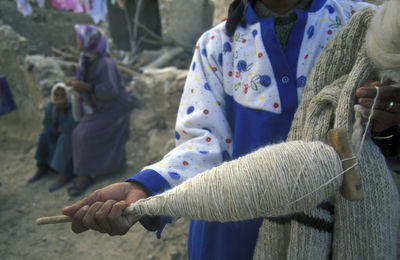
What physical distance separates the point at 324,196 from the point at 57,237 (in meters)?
3.34

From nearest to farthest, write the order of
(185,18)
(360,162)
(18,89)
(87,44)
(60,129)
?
(360,162) → (87,44) → (60,129) → (18,89) → (185,18)

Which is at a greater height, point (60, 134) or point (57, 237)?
point (60, 134)

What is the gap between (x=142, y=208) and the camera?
2.67 ft

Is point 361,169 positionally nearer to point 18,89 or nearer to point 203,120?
point 203,120

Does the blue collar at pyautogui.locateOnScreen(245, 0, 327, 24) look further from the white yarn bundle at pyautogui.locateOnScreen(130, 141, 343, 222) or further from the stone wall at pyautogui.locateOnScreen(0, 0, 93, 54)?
the stone wall at pyautogui.locateOnScreen(0, 0, 93, 54)

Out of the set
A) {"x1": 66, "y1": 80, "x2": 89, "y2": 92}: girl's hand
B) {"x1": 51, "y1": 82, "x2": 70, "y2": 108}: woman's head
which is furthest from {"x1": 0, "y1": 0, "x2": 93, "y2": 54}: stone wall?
{"x1": 66, "y1": 80, "x2": 89, "y2": 92}: girl's hand

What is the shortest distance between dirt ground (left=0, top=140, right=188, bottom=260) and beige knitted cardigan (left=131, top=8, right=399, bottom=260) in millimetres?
1923

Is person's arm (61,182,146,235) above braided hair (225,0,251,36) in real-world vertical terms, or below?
below

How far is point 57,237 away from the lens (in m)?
3.13

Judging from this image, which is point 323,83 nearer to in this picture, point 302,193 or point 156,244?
point 302,193

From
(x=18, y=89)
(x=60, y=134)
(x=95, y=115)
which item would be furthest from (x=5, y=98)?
(x=95, y=115)

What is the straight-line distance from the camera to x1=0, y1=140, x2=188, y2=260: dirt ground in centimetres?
277

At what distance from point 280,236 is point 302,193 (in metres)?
0.30

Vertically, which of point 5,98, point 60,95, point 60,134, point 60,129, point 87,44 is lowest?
point 60,134
